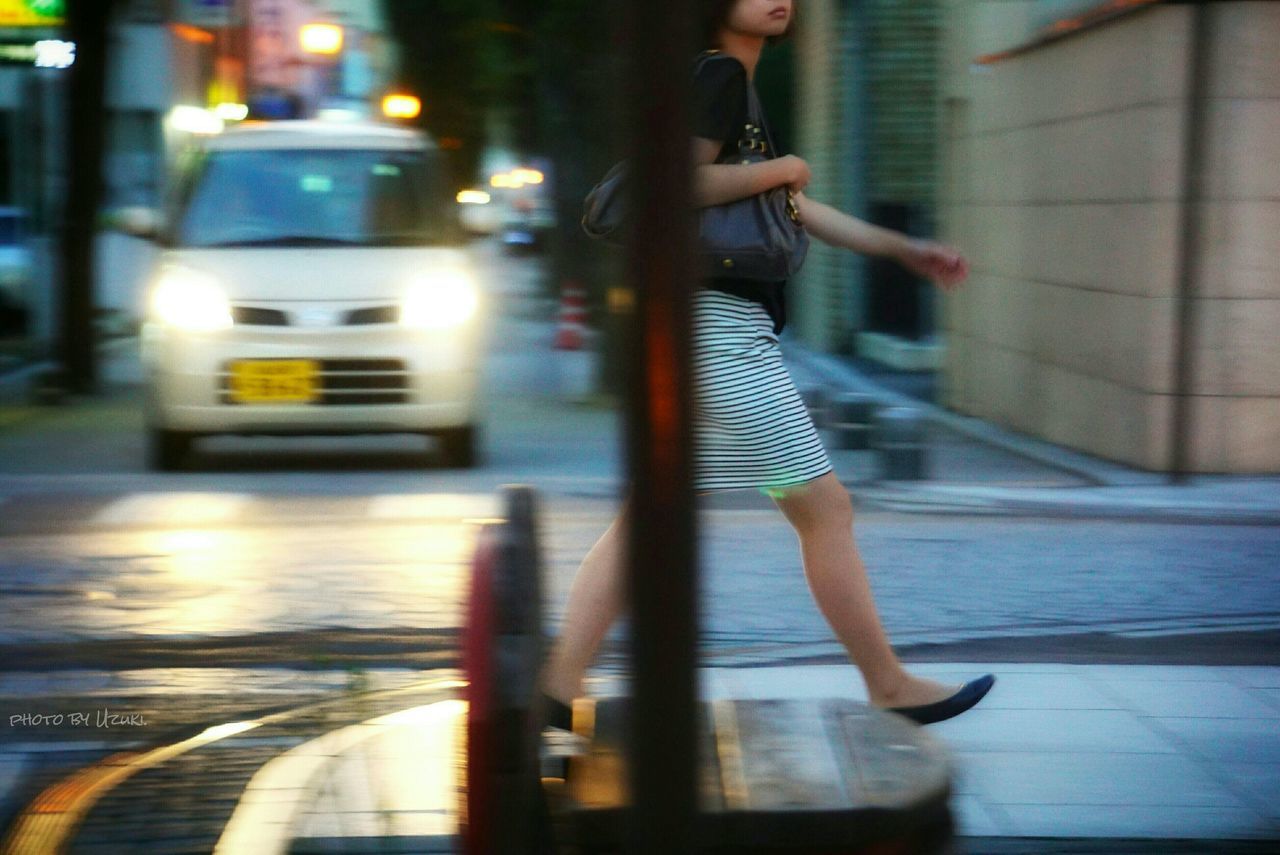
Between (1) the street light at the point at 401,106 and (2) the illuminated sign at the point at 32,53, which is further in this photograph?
(1) the street light at the point at 401,106

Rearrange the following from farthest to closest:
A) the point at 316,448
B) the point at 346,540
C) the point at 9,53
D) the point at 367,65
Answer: the point at 367,65 < the point at 9,53 < the point at 316,448 < the point at 346,540

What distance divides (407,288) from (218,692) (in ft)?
17.2

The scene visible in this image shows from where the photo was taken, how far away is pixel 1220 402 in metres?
10.1

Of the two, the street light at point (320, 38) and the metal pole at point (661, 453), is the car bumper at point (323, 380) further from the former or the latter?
the street light at point (320, 38)

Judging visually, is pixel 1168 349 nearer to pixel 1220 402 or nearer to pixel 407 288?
pixel 1220 402

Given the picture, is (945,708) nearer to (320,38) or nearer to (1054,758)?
(1054,758)

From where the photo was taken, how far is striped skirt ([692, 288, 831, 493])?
412 cm

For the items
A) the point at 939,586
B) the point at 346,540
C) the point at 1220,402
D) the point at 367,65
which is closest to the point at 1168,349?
the point at 1220,402

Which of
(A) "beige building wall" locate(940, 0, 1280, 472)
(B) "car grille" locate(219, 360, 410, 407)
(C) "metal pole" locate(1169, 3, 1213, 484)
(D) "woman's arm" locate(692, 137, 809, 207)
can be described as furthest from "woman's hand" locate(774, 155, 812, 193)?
(B) "car grille" locate(219, 360, 410, 407)

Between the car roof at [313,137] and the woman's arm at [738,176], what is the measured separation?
300 inches

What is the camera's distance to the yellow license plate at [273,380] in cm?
1030

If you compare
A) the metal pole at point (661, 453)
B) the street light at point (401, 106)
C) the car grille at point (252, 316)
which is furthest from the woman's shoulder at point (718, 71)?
the street light at point (401, 106)

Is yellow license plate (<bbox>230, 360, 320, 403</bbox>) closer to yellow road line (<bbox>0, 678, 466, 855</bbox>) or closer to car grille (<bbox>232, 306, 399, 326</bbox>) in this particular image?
car grille (<bbox>232, 306, 399, 326</bbox>)

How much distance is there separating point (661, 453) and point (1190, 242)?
28.1 ft
